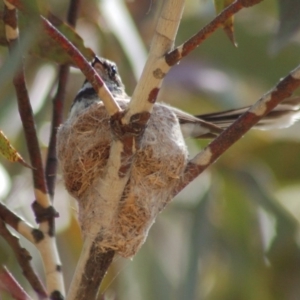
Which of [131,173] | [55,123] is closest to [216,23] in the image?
[131,173]

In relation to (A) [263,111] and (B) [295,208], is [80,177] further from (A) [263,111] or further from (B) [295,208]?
(B) [295,208]

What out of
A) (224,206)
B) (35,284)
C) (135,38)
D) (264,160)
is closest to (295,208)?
(264,160)

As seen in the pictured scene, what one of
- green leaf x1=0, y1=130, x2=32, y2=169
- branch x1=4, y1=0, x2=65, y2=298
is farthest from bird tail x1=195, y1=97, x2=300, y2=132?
green leaf x1=0, y1=130, x2=32, y2=169

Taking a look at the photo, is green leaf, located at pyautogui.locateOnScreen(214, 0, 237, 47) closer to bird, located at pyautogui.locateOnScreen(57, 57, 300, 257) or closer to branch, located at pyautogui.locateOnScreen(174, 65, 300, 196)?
branch, located at pyautogui.locateOnScreen(174, 65, 300, 196)

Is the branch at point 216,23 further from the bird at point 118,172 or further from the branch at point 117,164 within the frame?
the bird at point 118,172

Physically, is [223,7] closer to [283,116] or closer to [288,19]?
[288,19]

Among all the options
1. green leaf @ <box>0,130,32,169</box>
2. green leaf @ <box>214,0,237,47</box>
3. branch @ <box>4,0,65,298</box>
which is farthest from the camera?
branch @ <box>4,0,65,298</box>

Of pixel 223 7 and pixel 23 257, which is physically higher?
pixel 223 7
